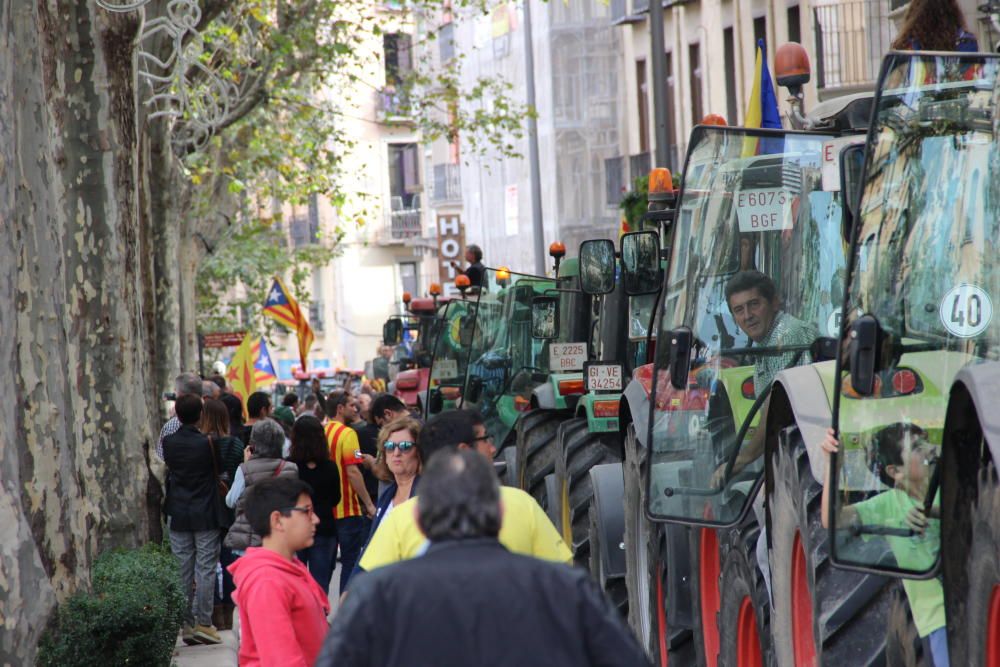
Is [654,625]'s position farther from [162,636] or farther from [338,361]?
[338,361]

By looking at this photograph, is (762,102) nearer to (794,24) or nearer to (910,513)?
(910,513)

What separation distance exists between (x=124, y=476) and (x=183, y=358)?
16.8 meters

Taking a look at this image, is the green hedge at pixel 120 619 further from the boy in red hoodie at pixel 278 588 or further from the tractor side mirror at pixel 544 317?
the tractor side mirror at pixel 544 317

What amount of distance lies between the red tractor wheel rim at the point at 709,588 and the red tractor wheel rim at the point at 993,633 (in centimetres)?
360

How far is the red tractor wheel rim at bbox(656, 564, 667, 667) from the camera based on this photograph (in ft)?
29.3

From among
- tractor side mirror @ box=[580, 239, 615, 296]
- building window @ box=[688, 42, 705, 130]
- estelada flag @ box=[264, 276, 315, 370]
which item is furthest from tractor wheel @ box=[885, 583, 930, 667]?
building window @ box=[688, 42, 705, 130]

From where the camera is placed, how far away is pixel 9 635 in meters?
8.41

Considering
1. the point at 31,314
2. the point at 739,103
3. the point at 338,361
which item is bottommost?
the point at 338,361

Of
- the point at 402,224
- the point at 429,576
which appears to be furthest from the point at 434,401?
the point at 402,224

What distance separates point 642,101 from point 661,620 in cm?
2978

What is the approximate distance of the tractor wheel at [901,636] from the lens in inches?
210

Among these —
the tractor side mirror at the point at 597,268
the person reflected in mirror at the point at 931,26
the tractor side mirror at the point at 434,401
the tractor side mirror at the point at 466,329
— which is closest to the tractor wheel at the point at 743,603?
→ the person reflected in mirror at the point at 931,26

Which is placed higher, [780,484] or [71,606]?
[780,484]

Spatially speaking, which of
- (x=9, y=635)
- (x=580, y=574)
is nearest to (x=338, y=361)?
(x=9, y=635)
